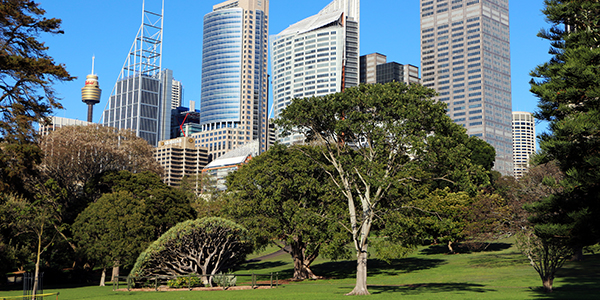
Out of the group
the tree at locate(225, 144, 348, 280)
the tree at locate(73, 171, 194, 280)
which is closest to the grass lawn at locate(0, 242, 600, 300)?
the tree at locate(73, 171, 194, 280)

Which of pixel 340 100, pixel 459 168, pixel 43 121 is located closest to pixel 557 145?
pixel 459 168

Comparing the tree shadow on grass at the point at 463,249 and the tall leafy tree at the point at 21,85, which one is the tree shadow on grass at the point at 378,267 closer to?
the tree shadow on grass at the point at 463,249

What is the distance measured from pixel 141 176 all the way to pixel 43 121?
84.4 ft

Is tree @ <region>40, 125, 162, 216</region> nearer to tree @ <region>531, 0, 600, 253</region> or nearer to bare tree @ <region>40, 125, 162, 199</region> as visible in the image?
bare tree @ <region>40, 125, 162, 199</region>

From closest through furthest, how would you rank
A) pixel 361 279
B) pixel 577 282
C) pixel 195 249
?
pixel 361 279 < pixel 577 282 < pixel 195 249

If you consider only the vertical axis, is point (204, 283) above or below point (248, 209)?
below

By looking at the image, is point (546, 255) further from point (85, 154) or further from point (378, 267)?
point (85, 154)

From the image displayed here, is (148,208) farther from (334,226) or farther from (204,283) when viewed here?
(334,226)

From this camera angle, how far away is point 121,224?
153 ft

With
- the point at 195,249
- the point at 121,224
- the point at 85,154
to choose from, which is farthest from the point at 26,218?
the point at 85,154

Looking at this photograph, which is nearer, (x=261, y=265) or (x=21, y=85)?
(x=21, y=85)

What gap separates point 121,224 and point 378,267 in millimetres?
26141

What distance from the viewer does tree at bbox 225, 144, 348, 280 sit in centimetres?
4281

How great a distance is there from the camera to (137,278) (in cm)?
3947
